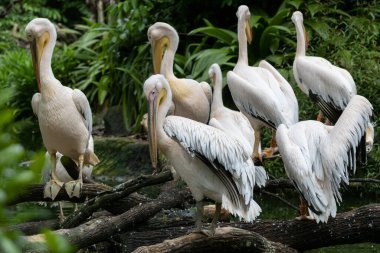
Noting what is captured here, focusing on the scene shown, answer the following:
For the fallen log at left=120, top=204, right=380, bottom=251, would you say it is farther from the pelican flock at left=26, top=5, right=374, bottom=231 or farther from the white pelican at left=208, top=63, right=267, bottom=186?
the white pelican at left=208, top=63, right=267, bottom=186

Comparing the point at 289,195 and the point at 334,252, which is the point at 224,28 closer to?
the point at 289,195

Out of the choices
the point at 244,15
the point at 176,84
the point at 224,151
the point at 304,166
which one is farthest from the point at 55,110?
the point at 244,15

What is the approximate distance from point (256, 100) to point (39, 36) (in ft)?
5.53

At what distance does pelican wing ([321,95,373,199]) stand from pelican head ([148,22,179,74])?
2.09 meters

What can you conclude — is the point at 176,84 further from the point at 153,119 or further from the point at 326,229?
the point at 326,229

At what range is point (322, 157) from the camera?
386 centimetres

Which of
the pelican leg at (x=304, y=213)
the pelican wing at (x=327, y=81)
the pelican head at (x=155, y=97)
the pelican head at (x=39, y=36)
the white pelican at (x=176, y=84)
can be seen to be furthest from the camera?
the pelican wing at (x=327, y=81)

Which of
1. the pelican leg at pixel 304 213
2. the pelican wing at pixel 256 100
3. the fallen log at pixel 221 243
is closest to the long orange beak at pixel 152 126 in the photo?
the fallen log at pixel 221 243

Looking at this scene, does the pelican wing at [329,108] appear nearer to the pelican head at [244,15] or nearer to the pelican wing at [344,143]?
the pelican head at [244,15]

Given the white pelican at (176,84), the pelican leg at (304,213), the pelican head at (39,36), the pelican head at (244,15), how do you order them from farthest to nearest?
1. the pelican head at (244,15)
2. the white pelican at (176,84)
3. the pelican head at (39,36)
4. the pelican leg at (304,213)

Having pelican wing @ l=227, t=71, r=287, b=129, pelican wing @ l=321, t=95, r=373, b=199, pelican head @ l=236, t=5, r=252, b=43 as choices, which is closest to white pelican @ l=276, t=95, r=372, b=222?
pelican wing @ l=321, t=95, r=373, b=199

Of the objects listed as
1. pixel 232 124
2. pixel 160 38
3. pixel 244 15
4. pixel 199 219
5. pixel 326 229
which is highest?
pixel 244 15

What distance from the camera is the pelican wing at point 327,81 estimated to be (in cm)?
584

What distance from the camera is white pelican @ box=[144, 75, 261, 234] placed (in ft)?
11.8
